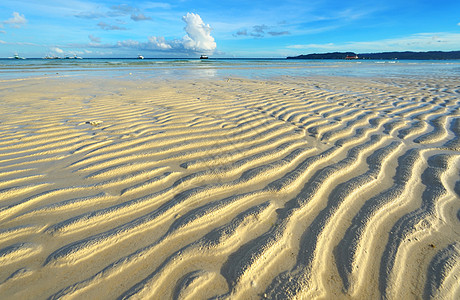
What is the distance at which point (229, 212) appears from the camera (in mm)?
1748

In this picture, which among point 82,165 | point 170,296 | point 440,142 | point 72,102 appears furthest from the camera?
point 72,102

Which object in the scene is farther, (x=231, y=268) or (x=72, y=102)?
(x=72, y=102)

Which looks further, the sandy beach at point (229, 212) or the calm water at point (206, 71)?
the calm water at point (206, 71)

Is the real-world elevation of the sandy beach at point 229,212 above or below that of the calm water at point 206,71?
above

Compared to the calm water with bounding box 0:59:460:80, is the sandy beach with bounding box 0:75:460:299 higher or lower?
higher

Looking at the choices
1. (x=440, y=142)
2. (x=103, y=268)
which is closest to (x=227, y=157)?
(x=103, y=268)

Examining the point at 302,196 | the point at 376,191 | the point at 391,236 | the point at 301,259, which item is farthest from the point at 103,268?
the point at 376,191

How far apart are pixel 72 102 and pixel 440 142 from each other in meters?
6.61

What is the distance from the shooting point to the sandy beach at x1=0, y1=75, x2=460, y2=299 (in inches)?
48.6

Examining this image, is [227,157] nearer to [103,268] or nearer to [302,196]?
[302,196]

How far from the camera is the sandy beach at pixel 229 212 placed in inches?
48.6

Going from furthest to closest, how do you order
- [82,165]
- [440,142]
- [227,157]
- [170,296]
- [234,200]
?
[440,142] → [227,157] → [82,165] → [234,200] → [170,296]

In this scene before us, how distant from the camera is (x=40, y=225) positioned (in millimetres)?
1609

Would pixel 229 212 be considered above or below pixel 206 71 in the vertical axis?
above
